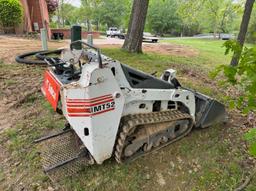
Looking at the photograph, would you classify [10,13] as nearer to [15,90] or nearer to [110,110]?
[15,90]

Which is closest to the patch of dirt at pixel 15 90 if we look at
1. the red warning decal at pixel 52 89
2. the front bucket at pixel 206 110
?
the red warning decal at pixel 52 89

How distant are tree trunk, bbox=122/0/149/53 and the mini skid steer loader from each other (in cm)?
552

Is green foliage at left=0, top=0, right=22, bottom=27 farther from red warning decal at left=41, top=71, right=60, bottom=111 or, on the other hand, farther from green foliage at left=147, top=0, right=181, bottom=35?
green foliage at left=147, top=0, right=181, bottom=35

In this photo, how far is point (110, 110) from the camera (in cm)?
244

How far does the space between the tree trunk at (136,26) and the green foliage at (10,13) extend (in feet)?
32.6

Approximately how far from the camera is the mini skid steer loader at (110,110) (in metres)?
2.34

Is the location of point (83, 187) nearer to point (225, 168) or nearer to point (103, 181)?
point (103, 181)

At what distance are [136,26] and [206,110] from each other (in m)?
5.75

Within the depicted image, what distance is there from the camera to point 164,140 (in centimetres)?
312

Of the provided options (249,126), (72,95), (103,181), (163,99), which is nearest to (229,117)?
(249,126)

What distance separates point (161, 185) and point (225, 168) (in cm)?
85

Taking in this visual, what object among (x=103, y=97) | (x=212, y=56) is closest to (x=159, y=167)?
(x=103, y=97)

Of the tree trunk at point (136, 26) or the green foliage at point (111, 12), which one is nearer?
the tree trunk at point (136, 26)

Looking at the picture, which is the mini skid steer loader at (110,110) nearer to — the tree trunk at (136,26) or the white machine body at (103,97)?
the white machine body at (103,97)
